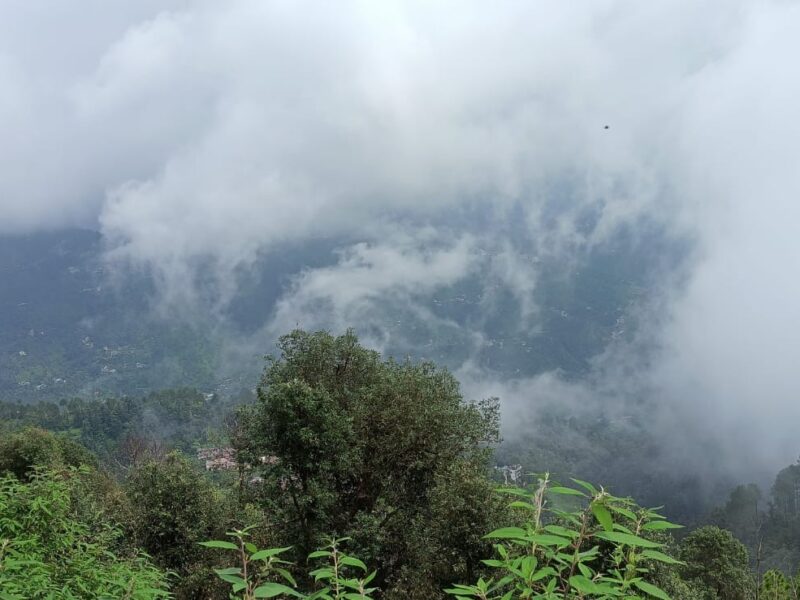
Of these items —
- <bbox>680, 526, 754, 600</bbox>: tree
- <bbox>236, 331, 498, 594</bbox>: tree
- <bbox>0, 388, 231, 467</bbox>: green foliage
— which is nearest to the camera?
<bbox>236, 331, 498, 594</bbox>: tree

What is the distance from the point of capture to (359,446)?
2036cm

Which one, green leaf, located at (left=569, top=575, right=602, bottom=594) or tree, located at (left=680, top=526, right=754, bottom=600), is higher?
tree, located at (left=680, top=526, right=754, bottom=600)

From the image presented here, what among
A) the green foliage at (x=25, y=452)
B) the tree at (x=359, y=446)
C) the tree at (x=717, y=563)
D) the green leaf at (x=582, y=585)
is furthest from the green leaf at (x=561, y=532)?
the tree at (x=717, y=563)

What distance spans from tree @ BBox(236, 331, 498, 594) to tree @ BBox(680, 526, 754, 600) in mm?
28916

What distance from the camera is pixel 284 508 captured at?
20.6 m

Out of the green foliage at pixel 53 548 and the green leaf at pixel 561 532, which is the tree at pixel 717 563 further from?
the green leaf at pixel 561 532

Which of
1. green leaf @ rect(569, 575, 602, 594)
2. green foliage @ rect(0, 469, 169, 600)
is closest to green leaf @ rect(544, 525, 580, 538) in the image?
green leaf @ rect(569, 575, 602, 594)

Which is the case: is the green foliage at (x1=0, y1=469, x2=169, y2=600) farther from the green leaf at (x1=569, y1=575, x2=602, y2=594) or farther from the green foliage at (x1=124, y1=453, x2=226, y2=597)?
the green foliage at (x1=124, y1=453, x2=226, y2=597)

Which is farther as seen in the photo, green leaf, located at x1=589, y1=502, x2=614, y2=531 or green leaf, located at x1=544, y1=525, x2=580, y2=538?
green leaf, located at x1=544, y1=525, x2=580, y2=538

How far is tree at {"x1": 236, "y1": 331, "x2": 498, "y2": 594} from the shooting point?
19016 mm

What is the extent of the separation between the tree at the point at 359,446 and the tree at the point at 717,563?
28.9m

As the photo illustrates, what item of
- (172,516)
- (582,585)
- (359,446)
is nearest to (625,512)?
(582,585)

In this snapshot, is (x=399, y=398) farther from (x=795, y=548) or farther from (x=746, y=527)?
(x=746, y=527)

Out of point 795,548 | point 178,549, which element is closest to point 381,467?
point 178,549
